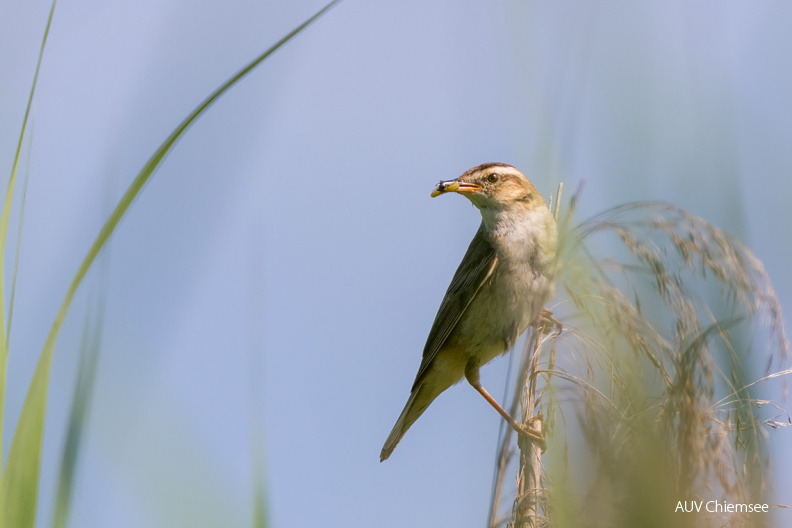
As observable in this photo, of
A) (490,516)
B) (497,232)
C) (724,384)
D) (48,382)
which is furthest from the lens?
(497,232)

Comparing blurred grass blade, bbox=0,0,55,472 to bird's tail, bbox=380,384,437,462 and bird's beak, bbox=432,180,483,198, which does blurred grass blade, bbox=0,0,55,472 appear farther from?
bird's tail, bbox=380,384,437,462

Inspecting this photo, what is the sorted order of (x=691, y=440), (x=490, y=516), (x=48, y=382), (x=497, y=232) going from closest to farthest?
(x=691, y=440) < (x=48, y=382) < (x=490, y=516) < (x=497, y=232)

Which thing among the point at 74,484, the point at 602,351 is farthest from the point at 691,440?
the point at 74,484

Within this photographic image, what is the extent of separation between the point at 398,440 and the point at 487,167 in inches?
63.9

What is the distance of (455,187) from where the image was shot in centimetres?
417

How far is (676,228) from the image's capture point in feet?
4.73

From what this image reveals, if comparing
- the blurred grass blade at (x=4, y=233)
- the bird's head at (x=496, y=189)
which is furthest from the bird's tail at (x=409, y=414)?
the blurred grass blade at (x=4, y=233)

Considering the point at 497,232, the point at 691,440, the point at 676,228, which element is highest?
the point at 497,232

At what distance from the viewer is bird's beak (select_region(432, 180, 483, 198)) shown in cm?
405

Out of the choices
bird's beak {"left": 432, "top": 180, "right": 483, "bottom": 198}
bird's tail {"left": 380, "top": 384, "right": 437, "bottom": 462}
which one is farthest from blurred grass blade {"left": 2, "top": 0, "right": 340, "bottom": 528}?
bird's tail {"left": 380, "top": 384, "right": 437, "bottom": 462}

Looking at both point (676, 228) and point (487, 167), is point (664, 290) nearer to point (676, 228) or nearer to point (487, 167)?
point (676, 228)

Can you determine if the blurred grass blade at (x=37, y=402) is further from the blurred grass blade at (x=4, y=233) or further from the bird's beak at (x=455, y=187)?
the bird's beak at (x=455, y=187)

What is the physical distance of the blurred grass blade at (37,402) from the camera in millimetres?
1386

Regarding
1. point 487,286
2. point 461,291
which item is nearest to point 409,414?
point 461,291
